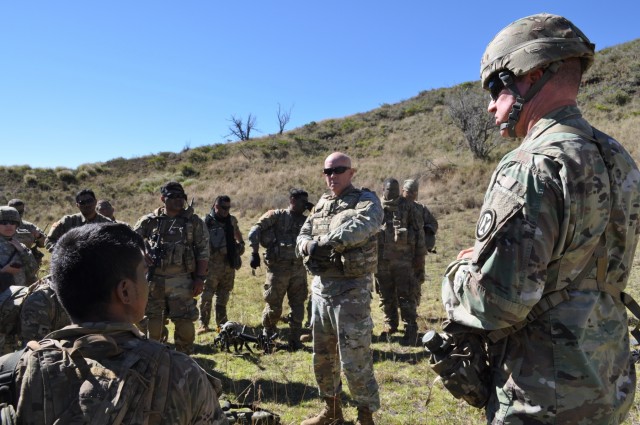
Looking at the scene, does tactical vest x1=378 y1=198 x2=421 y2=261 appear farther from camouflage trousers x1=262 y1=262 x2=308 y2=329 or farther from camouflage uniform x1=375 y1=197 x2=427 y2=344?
camouflage trousers x1=262 y1=262 x2=308 y2=329

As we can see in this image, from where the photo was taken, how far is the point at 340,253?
13.5 feet

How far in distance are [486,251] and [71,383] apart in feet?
4.85

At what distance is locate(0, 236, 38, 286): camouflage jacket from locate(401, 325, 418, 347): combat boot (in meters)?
5.11

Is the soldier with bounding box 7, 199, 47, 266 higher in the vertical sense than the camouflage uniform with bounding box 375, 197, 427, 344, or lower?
higher

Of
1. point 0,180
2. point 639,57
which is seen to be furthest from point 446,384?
point 639,57

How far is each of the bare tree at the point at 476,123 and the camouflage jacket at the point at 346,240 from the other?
22.3 metres

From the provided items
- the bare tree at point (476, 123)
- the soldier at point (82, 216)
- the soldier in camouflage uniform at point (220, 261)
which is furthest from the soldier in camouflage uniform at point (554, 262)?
the bare tree at point (476, 123)

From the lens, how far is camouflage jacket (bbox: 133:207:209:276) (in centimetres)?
577

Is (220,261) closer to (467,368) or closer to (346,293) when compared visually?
(346,293)

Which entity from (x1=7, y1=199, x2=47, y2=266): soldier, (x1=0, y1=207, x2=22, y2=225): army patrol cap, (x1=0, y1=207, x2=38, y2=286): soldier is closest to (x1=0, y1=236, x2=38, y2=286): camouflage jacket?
(x1=0, y1=207, x2=38, y2=286): soldier

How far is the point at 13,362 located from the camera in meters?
1.55

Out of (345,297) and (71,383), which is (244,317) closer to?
(345,297)

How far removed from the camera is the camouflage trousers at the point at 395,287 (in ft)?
24.6

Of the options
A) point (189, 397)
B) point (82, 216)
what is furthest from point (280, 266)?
point (189, 397)
